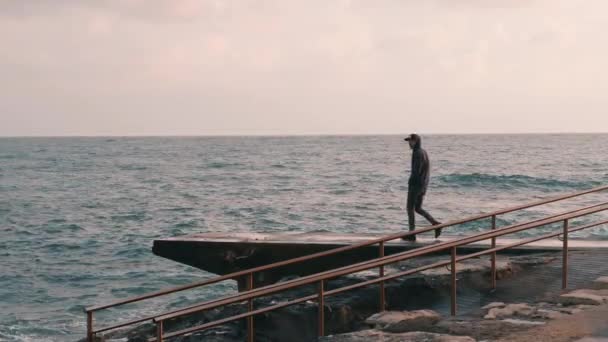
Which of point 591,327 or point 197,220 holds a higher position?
point 591,327

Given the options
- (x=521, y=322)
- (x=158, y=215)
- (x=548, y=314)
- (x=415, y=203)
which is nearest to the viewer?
(x=521, y=322)

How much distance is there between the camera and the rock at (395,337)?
25.3 feet

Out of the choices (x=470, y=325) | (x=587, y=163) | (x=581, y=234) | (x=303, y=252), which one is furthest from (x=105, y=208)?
(x=587, y=163)

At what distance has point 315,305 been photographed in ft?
35.0

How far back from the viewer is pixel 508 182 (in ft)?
175

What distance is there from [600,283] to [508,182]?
44.6 meters

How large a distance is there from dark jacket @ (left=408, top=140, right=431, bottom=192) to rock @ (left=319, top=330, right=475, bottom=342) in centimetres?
465

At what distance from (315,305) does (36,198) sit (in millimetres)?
41323

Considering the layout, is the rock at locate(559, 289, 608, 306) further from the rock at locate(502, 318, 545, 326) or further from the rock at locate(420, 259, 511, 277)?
the rock at locate(420, 259, 511, 277)

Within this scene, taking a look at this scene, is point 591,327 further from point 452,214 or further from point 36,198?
point 36,198

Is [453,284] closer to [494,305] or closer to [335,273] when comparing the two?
[494,305]

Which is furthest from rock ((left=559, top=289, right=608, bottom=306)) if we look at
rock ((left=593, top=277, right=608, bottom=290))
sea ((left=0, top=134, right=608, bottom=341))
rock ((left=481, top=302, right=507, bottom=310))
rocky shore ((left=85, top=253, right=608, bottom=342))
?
sea ((left=0, top=134, right=608, bottom=341))

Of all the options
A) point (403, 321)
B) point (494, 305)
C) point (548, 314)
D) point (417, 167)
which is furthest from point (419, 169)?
point (548, 314)

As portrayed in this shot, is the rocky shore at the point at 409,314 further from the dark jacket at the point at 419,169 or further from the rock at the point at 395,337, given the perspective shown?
the dark jacket at the point at 419,169
